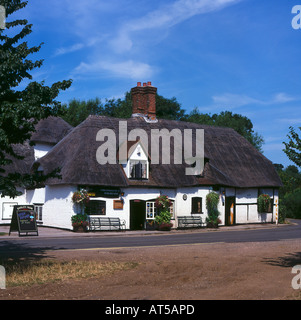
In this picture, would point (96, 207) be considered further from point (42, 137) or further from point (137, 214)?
point (42, 137)

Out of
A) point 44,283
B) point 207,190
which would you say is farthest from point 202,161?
point 44,283

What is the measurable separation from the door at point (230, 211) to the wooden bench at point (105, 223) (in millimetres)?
9872

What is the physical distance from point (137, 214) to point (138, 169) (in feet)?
11.3

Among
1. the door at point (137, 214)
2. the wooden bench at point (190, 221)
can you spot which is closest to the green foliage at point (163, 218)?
the door at point (137, 214)

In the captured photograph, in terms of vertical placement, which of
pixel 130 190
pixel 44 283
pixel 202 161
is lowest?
pixel 44 283

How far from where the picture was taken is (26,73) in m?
15.3

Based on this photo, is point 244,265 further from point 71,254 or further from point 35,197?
point 35,197

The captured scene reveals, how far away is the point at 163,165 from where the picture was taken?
125 ft

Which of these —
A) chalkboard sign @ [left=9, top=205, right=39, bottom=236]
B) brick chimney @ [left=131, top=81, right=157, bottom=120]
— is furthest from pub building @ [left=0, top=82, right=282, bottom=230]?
chalkboard sign @ [left=9, top=205, right=39, bottom=236]

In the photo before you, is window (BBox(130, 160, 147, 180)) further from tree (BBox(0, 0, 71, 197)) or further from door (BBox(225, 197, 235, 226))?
tree (BBox(0, 0, 71, 197))

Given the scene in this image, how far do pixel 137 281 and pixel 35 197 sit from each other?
26368mm

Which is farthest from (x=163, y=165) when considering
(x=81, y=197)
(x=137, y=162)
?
(x=81, y=197)

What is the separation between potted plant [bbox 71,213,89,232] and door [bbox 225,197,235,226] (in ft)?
41.8

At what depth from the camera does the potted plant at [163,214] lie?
1373 inches
